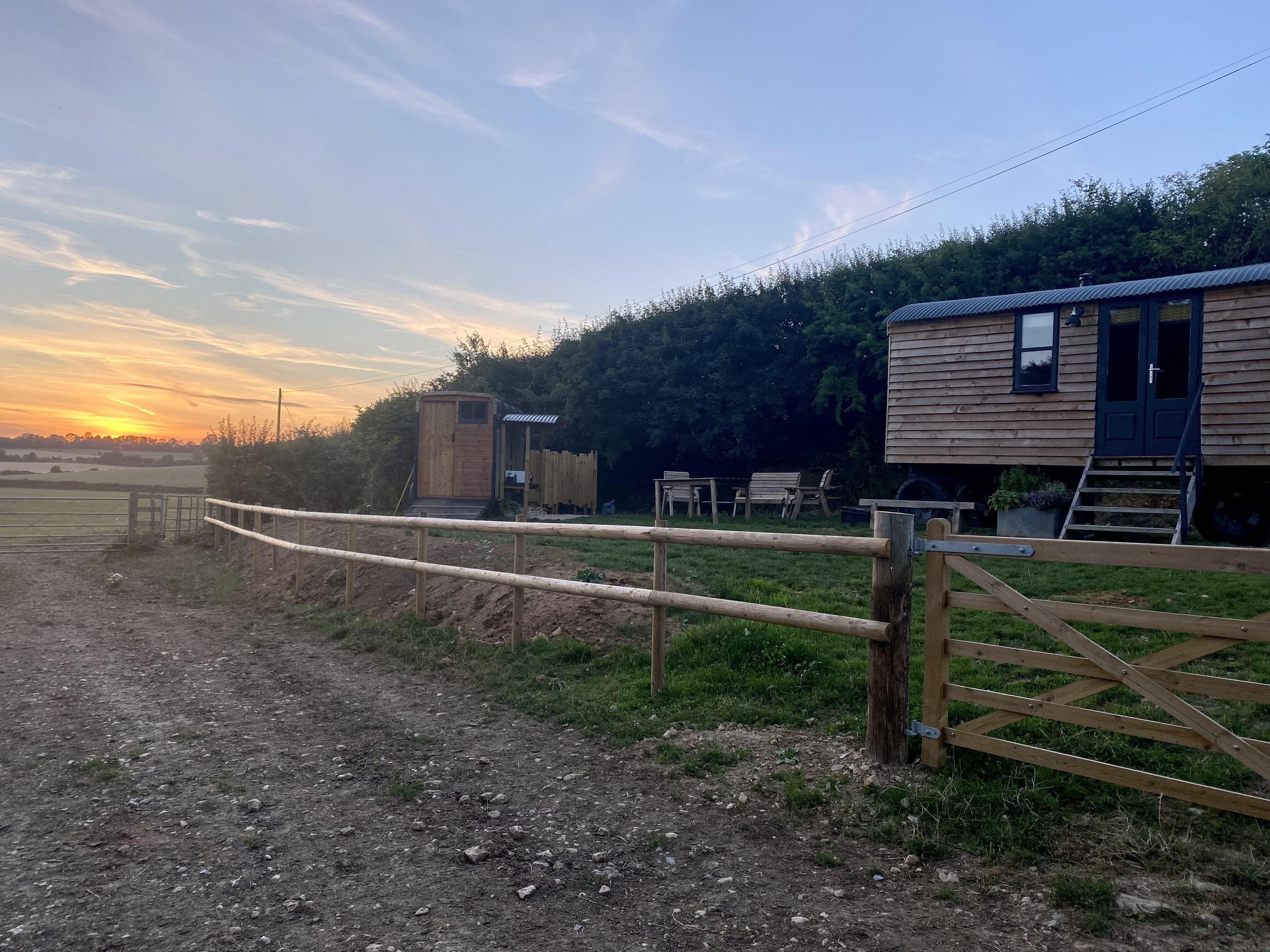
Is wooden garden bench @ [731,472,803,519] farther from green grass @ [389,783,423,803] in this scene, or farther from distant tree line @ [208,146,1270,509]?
green grass @ [389,783,423,803]

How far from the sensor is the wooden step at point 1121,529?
10.7 m

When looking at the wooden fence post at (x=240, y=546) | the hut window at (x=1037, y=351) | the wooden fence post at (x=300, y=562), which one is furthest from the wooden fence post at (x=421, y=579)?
the hut window at (x=1037, y=351)

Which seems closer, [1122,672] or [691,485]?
[1122,672]

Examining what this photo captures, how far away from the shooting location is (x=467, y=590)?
819 centimetres

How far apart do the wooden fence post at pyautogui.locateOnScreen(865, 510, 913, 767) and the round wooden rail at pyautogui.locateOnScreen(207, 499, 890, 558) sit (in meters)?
0.08

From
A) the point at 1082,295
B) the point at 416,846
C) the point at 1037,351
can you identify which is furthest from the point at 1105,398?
the point at 416,846

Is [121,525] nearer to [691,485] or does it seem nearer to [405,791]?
[691,485]

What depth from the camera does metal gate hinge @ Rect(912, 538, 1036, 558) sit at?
3.79 metres

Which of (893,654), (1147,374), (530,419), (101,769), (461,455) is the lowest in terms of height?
(101,769)

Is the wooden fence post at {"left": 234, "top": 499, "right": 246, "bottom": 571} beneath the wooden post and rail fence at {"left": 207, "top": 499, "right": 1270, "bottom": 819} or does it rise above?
beneath

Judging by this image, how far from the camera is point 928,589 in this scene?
13.5 feet

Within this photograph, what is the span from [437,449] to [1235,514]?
49.0ft

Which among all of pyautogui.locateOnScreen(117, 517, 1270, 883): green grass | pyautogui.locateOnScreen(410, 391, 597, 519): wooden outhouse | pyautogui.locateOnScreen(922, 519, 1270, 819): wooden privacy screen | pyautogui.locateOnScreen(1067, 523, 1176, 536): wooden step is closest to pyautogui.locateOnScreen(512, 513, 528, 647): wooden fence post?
pyautogui.locateOnScreen(117, 517, 1270, 883): green grass

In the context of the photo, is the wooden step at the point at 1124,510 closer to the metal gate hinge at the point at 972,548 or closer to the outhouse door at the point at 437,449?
the metal gate hinge at the point at 972,548
